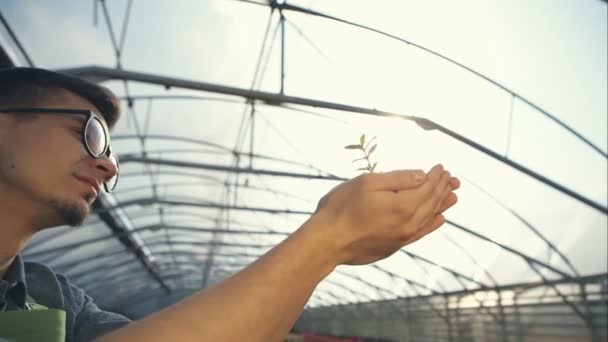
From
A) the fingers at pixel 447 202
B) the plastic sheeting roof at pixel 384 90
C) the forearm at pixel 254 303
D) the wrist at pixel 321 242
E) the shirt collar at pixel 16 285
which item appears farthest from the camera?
the plastic sheeting roof at pixel 384 90

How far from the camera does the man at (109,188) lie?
978 millimetres

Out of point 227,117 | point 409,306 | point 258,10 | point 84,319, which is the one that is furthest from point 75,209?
point 409,306

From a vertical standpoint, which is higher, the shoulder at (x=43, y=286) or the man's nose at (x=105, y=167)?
the man's nose at (x=105, y=167)

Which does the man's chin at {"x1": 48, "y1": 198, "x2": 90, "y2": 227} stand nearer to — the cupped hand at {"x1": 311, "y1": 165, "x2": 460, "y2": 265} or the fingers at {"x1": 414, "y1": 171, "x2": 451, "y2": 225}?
the cupped hand at {"x1": 311, "y1": 165, "x2": 460, "y2": 265}

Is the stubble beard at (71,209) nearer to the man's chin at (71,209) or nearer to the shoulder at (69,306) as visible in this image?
the man's chin at (71,209)

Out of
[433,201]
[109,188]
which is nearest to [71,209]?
[109,188]

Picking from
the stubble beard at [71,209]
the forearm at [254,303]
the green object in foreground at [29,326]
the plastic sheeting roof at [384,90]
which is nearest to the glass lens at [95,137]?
the stubble beard at [71,209]

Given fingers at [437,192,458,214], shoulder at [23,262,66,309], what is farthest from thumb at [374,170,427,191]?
shoulder at [23,262,66,309]

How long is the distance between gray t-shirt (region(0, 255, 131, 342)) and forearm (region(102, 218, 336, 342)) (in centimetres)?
67

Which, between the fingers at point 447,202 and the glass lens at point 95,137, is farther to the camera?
the glass lens at point 95,137

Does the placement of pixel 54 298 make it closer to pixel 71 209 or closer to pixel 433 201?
pixel 71 209

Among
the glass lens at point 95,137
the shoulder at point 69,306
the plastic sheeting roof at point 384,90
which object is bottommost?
the shoulder at point 69,306

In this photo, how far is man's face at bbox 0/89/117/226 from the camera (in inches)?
56.4

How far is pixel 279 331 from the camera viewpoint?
3.38ft
